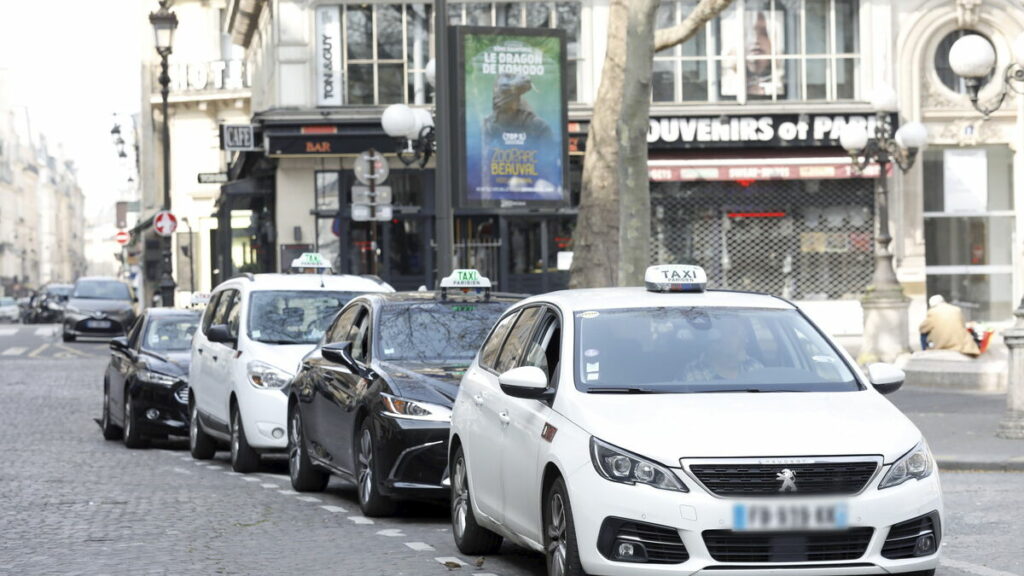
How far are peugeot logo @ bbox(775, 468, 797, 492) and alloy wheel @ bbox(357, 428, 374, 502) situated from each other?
4.82m

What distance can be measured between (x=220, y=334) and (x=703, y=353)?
7.55 meters

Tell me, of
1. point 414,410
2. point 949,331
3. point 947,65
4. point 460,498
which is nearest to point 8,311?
point 947,65

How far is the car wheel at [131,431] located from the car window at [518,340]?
9762 millimetres

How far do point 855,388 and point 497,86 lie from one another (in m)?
13.1

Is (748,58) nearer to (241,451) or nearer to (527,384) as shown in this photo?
(241,451)

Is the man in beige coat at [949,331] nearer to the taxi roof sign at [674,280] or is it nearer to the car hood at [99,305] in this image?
the taxi roof sign at [674,280]

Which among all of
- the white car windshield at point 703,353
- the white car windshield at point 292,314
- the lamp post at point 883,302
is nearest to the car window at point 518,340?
the white car windshield at point 703,353

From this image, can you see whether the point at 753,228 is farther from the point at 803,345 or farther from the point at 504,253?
the point at 803,345

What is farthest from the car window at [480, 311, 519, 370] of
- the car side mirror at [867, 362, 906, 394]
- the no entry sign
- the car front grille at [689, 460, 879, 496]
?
the no entry sign

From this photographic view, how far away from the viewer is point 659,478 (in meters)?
7.28

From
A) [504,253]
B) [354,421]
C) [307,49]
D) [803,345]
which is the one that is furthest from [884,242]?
[803,345]

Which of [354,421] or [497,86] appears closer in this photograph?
[354,421]

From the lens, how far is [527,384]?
8195 millimetres

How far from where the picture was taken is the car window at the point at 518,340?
30.5 ft
